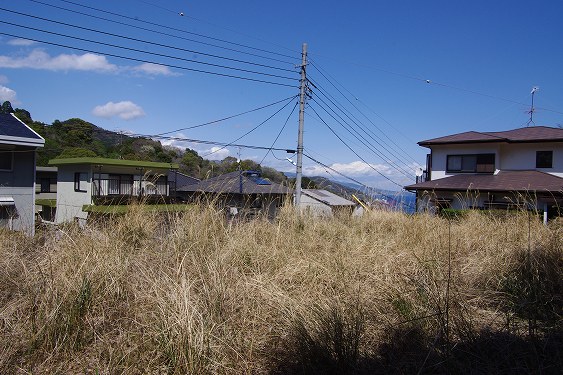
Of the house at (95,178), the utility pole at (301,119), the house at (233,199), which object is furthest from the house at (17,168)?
the house at (233,199)

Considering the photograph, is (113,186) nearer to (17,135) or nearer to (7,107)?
(17,135)

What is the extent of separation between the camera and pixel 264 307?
2.55 metres

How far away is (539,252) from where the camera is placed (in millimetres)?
3721

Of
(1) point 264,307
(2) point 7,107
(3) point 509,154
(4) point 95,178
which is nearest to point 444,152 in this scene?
(3) point 509,154

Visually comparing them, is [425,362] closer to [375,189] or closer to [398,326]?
[398,326]

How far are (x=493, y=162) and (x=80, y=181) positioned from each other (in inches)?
862

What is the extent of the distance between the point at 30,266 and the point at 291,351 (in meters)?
2.23

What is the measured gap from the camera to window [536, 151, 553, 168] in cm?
1870

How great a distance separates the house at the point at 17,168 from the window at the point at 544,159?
71.2ft

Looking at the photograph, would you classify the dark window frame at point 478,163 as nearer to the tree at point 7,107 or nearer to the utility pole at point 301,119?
the utility pole at point 301,119

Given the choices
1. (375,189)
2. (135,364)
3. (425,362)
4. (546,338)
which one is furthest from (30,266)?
(375,189)

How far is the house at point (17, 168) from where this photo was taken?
12.7 meters

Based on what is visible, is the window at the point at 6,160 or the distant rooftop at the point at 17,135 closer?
the distant rooftop at the point at 17,135

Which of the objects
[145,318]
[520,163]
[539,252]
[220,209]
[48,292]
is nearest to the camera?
[145,318]
